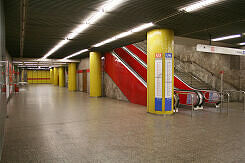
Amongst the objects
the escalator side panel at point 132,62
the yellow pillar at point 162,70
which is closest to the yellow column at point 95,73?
the escalator side panel at point 132,62

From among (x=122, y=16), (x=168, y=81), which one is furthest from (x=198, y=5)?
(x=168, y=81)

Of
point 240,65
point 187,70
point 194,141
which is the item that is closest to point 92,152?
point 194,141

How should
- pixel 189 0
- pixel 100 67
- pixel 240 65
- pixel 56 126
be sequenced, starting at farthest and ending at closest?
pixel 100 67, pixel 240 65, pixel 56 126, pixel 189 0

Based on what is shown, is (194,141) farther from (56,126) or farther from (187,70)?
(187,70)

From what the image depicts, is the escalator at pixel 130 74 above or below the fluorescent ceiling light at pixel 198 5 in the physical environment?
below

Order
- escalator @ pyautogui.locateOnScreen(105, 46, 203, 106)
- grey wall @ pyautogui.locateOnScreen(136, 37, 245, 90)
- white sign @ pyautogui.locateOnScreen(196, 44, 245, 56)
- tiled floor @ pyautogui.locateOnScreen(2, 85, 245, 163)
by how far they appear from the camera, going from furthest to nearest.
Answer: grey wall @ pyautogui.locateOnScreen(136, 37, 245, 90)
escalator @ pyautogui.locateOnScreen(105, 46, 203, 106)
white sign @ pyautogui.locateOnScreen(196, 44, 245, 56)
tiled floor @ pyautogui.locateOnScreen(2, 85, 245, 163)

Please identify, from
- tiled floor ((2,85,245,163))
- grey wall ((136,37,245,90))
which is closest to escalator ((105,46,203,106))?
tiled floor ((2,85,245,163))

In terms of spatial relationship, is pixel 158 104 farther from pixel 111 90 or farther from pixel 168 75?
pixel 111 90

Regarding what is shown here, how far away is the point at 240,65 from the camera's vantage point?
1183cm

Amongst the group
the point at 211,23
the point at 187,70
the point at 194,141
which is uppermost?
→ the point at 211,23

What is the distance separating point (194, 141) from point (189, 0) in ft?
10.9

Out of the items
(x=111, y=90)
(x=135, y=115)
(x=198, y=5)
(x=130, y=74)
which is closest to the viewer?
(x=198, y=5)

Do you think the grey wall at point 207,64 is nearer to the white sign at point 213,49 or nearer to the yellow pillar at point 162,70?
the white sign at point 213,49

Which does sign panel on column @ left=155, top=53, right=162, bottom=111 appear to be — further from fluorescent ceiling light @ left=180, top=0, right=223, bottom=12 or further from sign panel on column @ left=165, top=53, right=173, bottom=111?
fluorescent ceiling light @ left=180, top=0, right=223, bottom=12
